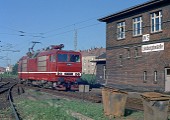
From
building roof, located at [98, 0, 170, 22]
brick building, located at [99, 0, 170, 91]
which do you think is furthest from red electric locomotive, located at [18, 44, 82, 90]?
building roof, located at [98, 0, 170, 22]

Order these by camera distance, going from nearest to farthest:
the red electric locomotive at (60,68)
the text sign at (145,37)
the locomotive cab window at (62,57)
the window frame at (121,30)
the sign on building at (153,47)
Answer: the red electric locomotive at (60,68) < the locomotive cab window at (62,57) < the sign on building at (153,47) < the text sign at (145,37) < the window frame at (121,30)

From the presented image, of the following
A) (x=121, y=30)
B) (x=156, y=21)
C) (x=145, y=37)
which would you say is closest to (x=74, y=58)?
(x=145, y=37)

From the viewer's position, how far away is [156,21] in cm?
2758

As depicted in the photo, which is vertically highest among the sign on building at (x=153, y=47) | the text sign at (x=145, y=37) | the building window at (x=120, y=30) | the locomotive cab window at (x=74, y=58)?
the building window at (x=120, y=30)

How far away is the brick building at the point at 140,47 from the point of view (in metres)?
26.4

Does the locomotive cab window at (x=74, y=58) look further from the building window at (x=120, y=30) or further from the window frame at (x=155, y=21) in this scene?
the window frame at (x=155, y=21)

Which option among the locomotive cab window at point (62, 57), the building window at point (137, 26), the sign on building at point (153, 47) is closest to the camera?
the locomotive cab window at point (62, 57)

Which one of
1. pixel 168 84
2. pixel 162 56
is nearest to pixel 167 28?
pixel 162 56

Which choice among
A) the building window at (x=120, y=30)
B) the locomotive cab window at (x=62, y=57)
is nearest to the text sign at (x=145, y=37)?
the building window at (x=120, y=30)

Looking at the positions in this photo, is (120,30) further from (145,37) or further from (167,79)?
(167,79)

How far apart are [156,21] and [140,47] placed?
3.01 meters

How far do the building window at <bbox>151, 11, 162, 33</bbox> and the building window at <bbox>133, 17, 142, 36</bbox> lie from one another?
1.78 metres

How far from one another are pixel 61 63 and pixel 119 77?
29.4ft

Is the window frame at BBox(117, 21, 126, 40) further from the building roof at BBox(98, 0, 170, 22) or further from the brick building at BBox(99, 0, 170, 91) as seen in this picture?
the building roof at BBox(98, 0, 170, 22)
